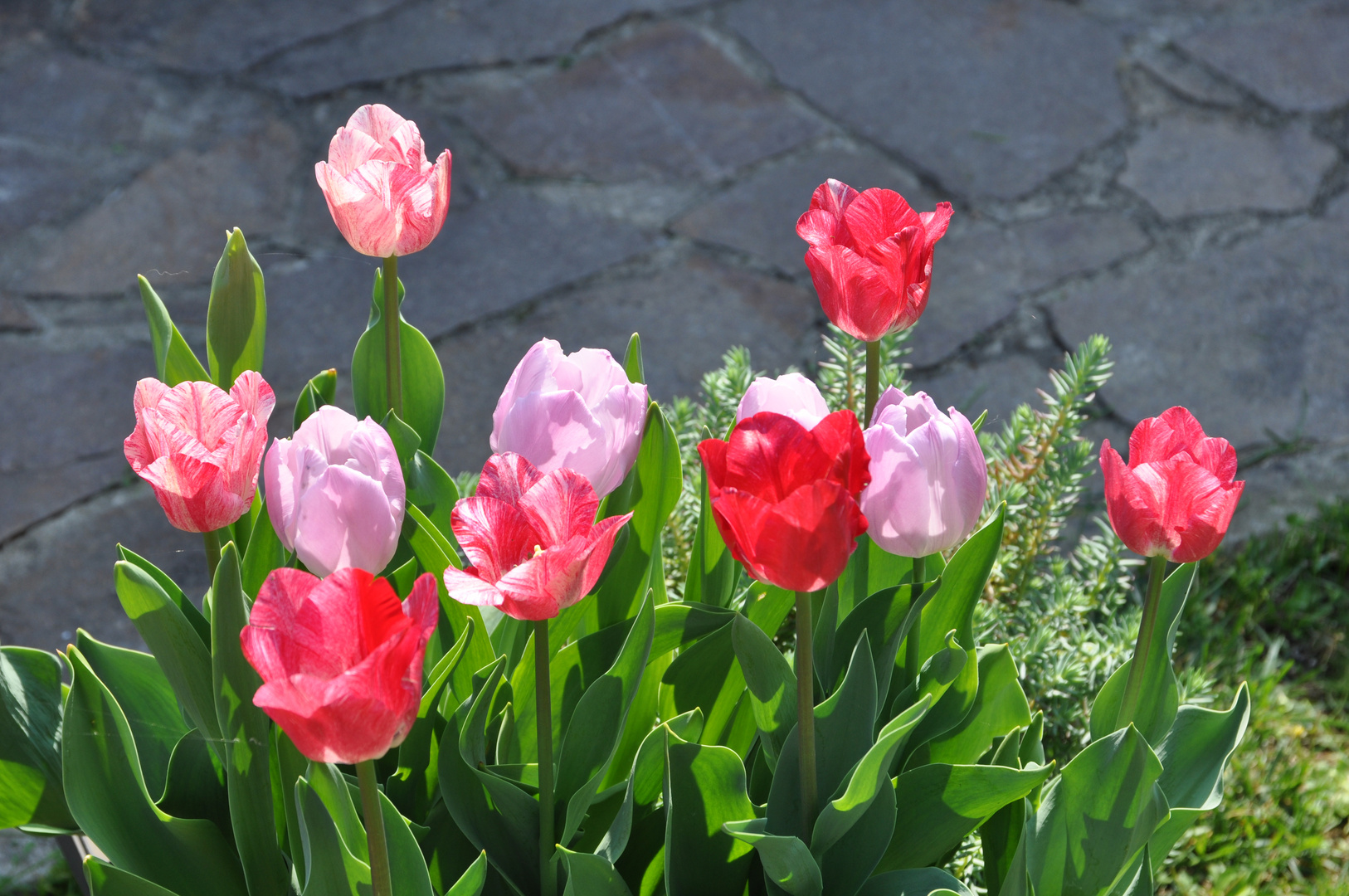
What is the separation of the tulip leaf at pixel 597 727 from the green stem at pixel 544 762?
0.04ft

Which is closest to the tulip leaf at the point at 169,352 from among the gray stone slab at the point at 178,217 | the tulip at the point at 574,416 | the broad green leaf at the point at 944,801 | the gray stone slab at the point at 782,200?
the tulip at the point at 574,416

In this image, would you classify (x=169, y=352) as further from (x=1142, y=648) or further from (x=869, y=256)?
(x=1142, y=648)

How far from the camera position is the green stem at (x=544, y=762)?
1.77ft

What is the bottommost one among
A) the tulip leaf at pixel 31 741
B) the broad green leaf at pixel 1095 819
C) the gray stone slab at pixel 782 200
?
the gray stone slab at pixel 782 200

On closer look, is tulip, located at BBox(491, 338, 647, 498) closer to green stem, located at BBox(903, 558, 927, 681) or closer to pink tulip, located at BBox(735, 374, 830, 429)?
pink tulip, located at BBox(735, 374, 830, 429)

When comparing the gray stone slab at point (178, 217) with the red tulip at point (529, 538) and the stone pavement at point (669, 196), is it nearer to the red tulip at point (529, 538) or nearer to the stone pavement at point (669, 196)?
the stone pavement at point (669, 196)

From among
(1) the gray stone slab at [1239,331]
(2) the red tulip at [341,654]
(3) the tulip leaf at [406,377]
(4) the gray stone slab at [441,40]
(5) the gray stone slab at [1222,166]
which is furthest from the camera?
(4) the gray stone slab at [441,40]

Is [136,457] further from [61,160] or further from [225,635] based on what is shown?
[61,160]

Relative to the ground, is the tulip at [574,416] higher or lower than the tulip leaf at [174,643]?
higher

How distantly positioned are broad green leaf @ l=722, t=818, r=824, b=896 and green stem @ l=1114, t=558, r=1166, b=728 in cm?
19

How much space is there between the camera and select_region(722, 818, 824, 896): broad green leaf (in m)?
A: 0.56

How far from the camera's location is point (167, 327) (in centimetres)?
77

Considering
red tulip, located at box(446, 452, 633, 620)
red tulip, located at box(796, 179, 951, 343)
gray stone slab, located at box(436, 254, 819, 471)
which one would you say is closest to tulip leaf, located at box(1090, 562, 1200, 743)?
red tulip, located at box(796, 179, 951, 343)

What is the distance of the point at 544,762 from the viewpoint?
58cm
